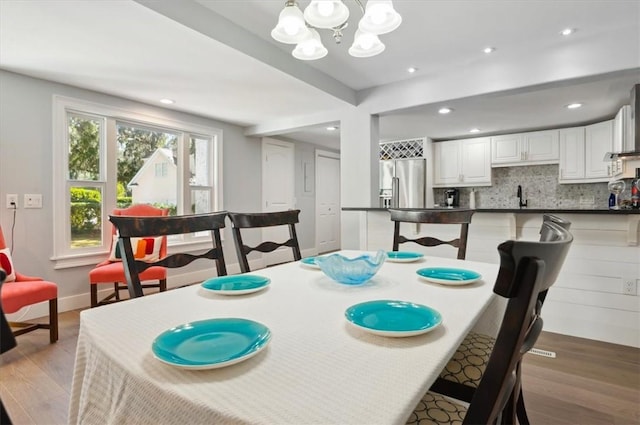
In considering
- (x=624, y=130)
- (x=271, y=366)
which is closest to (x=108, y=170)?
(x=271, y=366)

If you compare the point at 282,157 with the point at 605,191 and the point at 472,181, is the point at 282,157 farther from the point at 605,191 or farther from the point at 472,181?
the point at 605,191

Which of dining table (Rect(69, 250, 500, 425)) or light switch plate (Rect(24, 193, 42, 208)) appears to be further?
light switch plate (Rect(24, 193, 42, 208))

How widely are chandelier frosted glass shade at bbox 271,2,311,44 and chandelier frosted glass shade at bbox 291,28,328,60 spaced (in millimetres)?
75

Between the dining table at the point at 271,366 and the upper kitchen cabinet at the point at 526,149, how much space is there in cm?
520

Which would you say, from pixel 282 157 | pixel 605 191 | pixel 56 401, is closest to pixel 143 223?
pixel 56 401

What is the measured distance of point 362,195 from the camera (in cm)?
382

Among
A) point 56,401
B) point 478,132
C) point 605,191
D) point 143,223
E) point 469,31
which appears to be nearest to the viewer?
point 143,223

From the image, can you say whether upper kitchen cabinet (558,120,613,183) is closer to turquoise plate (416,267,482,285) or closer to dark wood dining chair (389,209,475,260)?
dark wood dining chair (389,209,475,260)

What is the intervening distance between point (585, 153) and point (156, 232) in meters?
5.76

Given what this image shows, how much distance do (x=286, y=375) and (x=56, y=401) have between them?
1917 millimetres

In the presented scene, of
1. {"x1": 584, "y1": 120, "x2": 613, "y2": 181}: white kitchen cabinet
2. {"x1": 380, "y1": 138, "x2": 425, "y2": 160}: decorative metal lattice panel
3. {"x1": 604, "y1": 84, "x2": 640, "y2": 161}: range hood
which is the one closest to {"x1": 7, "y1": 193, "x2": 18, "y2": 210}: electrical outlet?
{"x1": 380, "y1": 138, "x2": 425, "y2": 160}: decorative metal lattice panel

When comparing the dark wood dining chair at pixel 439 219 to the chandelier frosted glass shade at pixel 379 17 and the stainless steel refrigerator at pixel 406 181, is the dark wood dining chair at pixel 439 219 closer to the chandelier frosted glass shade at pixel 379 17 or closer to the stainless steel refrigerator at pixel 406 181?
the chandelier frosted glass shade at pixel 379 17

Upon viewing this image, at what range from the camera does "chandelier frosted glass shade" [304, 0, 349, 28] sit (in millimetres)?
1460

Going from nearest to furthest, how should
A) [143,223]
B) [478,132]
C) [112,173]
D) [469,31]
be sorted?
[143,223], [469,31], [112,173], [478,132]
